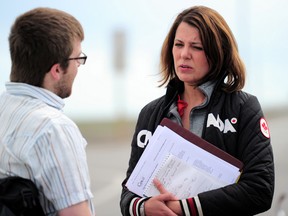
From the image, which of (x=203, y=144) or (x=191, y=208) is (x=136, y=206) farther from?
(x=203, y=144)

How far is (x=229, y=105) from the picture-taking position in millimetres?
2791

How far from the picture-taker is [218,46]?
2836 millimetres

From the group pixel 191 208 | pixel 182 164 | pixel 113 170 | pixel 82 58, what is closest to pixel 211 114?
pixel 182 164

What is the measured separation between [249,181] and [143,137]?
582 millimetres

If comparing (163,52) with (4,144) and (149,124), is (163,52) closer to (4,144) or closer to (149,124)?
(149,124)

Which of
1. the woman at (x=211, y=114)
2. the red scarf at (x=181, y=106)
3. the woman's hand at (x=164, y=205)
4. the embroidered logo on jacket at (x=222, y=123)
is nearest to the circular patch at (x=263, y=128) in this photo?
the woman at (x=211, y=114)

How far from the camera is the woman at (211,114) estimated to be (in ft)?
8.71

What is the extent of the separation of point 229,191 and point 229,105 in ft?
1.37

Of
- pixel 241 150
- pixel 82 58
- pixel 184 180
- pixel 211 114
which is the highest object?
pixel 82 58

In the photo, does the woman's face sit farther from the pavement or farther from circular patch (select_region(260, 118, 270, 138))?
the pavement

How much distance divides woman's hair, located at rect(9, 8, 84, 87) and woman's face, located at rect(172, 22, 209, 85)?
68 centimetres

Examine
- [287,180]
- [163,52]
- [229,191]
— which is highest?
[163,52]

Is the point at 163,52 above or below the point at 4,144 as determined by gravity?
above

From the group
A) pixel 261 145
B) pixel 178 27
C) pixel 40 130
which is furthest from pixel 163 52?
pixel 40 130
